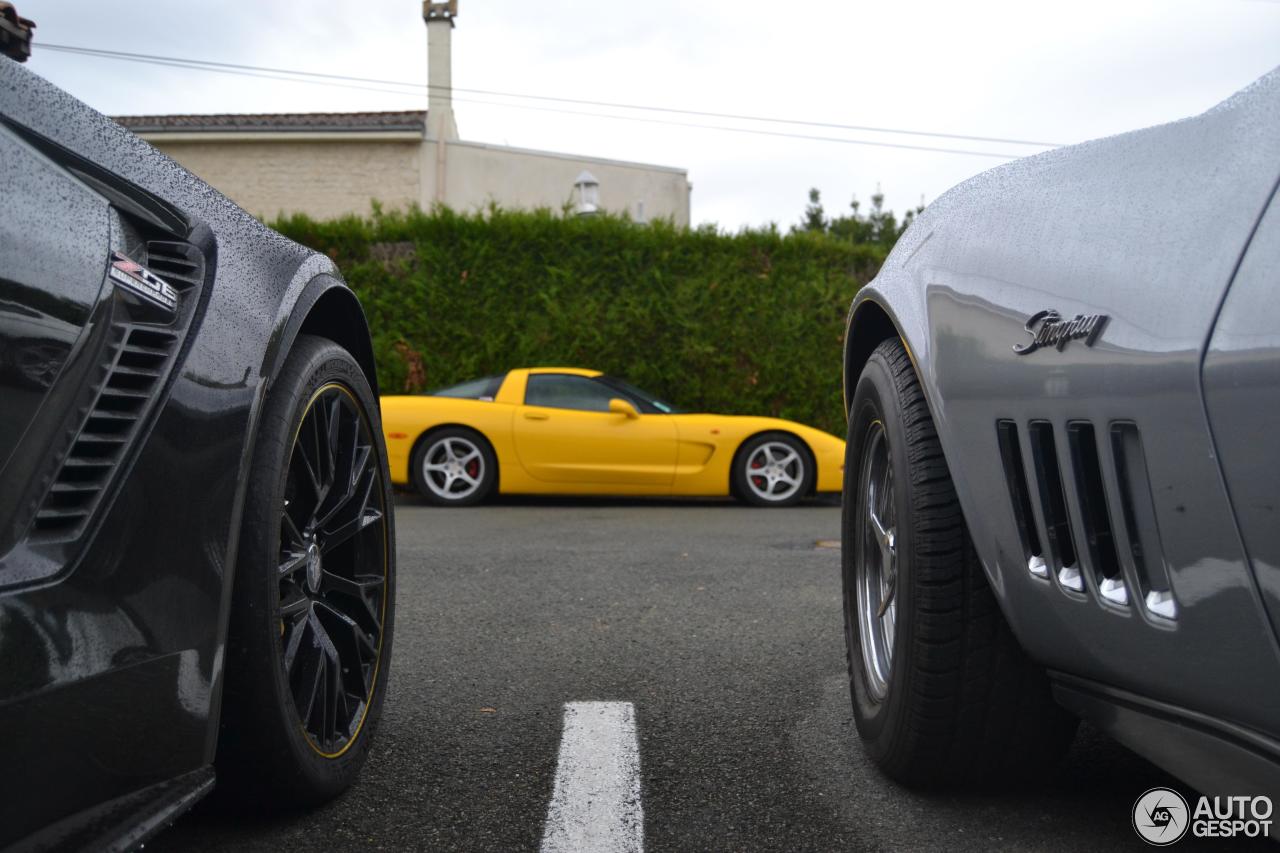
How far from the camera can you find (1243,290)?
1.27 m

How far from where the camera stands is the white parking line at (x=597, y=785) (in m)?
2.03

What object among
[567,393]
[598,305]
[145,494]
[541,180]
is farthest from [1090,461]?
[541,180]

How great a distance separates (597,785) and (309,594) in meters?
0.64

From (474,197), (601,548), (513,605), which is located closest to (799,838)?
(513,605)

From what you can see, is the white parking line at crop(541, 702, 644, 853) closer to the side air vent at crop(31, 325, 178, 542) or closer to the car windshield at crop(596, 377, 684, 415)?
the side air vent at crop(31, 325, 178, 542)

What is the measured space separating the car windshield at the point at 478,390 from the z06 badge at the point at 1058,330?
8.51 meters

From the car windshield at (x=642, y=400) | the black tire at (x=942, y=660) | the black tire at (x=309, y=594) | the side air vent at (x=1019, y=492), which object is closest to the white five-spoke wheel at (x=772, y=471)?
the car windshield at (x=642, y=400)

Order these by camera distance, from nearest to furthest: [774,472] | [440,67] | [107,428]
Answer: [107,428]
[774,472]
[440,67]

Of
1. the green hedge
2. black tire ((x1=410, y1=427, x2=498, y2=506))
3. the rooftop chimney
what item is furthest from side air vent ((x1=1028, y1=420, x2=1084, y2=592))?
the rooftop chimney

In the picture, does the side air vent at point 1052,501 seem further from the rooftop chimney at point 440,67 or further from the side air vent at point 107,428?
the rooftop chimney at point 440,67

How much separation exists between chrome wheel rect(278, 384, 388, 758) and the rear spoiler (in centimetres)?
67

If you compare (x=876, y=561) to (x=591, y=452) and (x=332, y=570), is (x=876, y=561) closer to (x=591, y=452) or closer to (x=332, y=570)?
(x=332, y=570)

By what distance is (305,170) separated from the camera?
2172 cm

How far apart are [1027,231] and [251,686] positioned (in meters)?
1.29
